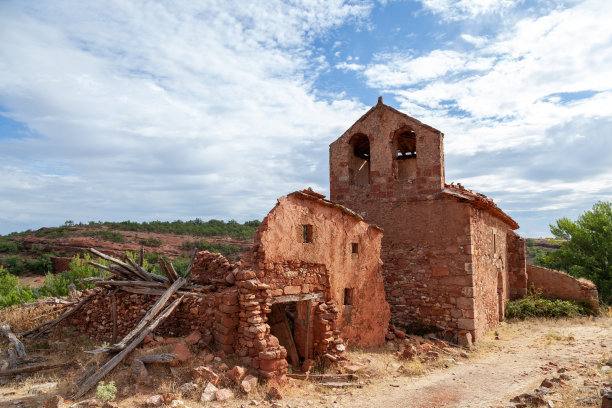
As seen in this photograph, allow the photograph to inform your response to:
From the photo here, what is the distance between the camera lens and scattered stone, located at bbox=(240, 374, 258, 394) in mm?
7250

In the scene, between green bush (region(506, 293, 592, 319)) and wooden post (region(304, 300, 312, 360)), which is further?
green bush (region(506, 293, 592, 319))

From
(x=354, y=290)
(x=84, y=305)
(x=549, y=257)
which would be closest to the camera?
(x=354, y=290)

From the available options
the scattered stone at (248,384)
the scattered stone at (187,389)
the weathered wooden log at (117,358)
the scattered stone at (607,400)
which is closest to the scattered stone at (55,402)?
the weathered wooden log at (117,358)

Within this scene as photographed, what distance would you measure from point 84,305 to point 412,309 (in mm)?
10172

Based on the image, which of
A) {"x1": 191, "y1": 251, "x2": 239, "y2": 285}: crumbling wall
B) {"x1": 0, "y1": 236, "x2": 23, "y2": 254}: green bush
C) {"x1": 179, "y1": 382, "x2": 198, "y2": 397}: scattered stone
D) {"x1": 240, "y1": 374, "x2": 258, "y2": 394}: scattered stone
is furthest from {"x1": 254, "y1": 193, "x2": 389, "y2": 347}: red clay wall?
{"x1": 0, "y1": 236, "x2": 23, "y2": 254}: green bush

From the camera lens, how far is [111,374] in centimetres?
755

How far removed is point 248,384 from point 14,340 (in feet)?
25.0

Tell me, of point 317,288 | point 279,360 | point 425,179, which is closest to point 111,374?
point 279,360

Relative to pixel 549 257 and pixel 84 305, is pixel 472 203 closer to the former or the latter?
pixel 84 305

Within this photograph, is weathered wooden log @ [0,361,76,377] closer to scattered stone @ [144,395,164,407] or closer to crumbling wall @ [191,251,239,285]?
crumbling wall @ [191,251,239,285]

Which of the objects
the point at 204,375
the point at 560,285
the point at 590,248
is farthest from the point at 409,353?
the point at 590,248

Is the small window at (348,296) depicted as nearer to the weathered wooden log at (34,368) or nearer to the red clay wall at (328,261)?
the red clay wall at (328,261)

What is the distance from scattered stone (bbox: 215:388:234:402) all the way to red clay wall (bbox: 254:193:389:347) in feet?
7.38

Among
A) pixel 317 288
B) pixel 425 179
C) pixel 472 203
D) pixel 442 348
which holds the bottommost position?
pixel 442 348
